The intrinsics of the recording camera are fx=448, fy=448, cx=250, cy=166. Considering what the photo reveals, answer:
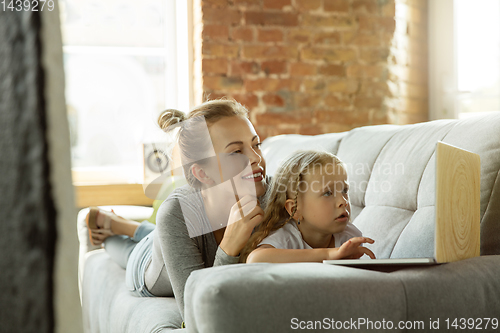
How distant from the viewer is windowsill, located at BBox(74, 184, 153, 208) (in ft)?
8.71

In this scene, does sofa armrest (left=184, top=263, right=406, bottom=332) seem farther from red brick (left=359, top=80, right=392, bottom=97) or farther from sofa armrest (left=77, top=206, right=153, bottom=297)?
red brick (left=359, top=80, right=392, bottom=97)

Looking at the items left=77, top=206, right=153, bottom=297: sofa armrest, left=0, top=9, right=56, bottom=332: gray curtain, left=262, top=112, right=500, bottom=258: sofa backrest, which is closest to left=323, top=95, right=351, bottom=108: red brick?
left=262, top=112, right=500, bottom=258: sofa backrest

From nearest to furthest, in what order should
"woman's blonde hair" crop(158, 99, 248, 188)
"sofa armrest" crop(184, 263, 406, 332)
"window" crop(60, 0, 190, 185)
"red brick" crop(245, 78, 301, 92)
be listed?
"sofa armrest" crop(184, 263, 406, 332), "woman's blonde hair" crop(158, 99, 248, 188), "red brick" crop(245, 78, 301, 92), "window" crop(60, 0, 190, 185)

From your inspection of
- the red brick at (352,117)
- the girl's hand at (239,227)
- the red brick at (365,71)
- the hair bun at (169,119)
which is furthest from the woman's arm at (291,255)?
the red brick at (365,71)

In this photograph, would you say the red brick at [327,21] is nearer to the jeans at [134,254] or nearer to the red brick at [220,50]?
the red brick at [220,50]

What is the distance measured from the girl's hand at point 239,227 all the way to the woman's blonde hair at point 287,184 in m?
0.10

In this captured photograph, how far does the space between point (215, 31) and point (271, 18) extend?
35cm

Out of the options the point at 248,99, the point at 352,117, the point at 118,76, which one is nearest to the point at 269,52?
the point at 248,99

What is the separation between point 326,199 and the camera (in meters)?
1.18

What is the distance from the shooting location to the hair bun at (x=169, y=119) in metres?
1.28

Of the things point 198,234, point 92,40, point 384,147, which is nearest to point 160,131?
point 198,234

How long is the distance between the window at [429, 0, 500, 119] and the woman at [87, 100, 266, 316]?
6.35 ft

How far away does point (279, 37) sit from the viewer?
106 inches

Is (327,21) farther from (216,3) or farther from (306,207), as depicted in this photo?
→ (306,207)
